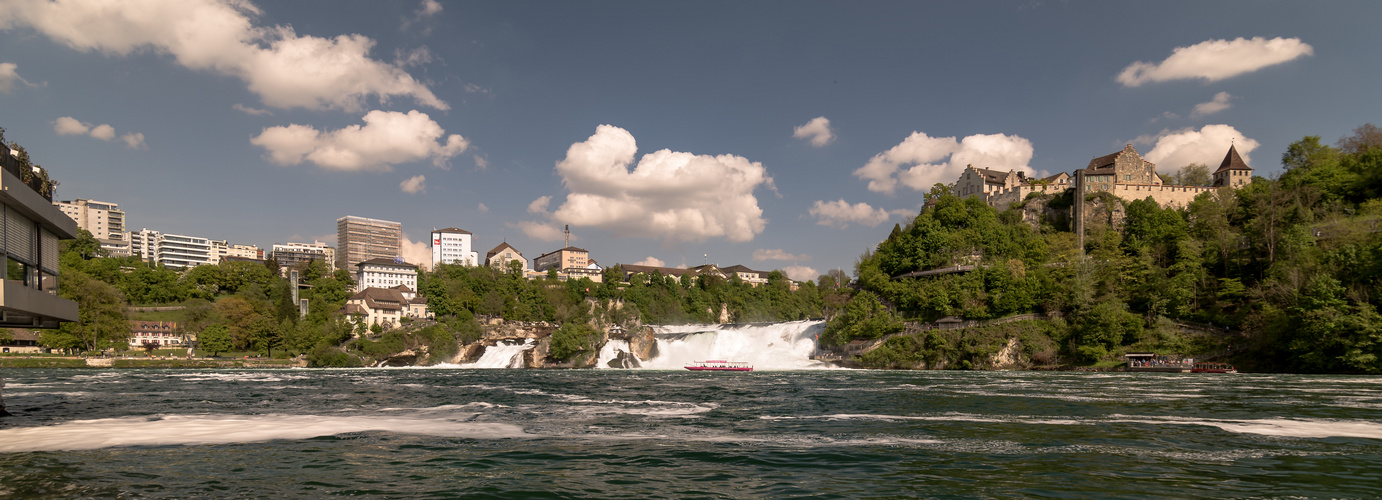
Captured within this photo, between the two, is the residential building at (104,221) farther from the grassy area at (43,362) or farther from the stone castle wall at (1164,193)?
the stone castle wall at (1164,193)

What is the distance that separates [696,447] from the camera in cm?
1344

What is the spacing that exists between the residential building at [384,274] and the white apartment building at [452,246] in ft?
150

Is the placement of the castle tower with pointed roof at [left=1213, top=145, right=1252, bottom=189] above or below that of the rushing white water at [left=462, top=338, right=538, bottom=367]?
above

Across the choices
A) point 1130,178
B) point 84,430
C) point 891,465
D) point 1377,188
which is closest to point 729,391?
point 891,465

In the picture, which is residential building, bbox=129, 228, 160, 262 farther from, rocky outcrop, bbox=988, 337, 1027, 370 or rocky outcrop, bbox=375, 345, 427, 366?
rocky outcrop, bbox=988, 337, 1027, 370

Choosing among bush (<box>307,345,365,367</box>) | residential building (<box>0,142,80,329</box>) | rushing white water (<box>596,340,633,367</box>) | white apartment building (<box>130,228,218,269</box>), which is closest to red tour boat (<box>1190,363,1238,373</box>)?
rushing white water (<box>596,340,633,367</box>)

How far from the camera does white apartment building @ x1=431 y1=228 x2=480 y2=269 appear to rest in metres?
172

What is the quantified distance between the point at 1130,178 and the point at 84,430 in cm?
8852

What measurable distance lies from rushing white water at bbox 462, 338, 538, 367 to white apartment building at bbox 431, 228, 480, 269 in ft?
324

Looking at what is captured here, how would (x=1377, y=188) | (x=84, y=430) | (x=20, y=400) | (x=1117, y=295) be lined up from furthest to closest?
1. (x=1117, y=295)
2. (x=1377, y=188)
3. (x=20, y=400)
4. (x=84, y=430)

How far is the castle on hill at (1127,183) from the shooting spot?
71.5 meters

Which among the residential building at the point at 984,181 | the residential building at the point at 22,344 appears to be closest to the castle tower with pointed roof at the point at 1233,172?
the residential building at the point at 984,181

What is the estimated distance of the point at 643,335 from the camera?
7250cm

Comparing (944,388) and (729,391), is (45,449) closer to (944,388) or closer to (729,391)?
(729,391)
